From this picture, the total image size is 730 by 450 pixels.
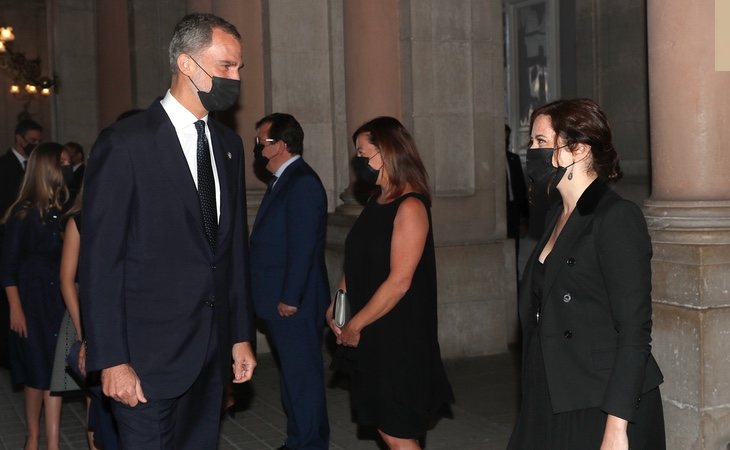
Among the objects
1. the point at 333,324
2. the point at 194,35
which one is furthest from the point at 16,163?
the point at 194,35

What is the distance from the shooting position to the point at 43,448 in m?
7.16

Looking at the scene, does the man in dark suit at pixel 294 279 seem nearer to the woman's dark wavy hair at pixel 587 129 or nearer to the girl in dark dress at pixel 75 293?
the girl in dark dress at pixel 75 293

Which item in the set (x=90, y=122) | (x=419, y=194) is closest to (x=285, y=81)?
(x=419, y=194)

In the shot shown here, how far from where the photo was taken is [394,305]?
17.0 ft

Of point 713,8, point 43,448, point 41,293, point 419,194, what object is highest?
point 713,8

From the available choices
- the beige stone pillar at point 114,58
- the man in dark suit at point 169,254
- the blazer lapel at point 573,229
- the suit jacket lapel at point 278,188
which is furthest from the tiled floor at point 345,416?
the beige stone pillar at point 114,58

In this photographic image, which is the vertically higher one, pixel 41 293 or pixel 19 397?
pixel 41 293

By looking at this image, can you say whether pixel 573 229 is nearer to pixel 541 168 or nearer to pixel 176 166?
pixel 541 168

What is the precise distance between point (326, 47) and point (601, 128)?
7.22 m

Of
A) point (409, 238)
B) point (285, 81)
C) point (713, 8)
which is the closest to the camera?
point (409, 238)

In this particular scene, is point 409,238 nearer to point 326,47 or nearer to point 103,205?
point 103,205

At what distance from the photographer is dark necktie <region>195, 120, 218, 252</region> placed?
13.5 feet

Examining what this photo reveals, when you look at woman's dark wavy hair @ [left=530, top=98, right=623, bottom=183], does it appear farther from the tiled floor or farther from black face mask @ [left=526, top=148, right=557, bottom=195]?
the tiled floor

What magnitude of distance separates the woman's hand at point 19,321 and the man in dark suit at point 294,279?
5.14 feet
